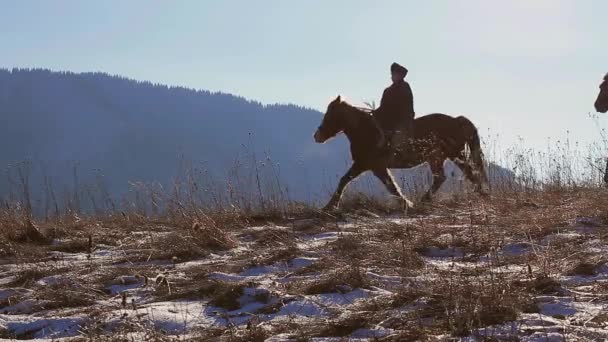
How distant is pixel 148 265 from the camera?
15.5ft

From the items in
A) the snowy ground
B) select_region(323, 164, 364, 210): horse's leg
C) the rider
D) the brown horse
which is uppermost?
the rider

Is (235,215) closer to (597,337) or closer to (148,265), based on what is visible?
(148,265)

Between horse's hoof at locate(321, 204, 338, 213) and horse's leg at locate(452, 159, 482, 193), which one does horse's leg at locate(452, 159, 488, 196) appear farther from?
horse's hoof at locate(321, 204, 338, 213)

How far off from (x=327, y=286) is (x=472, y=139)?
23.7ft

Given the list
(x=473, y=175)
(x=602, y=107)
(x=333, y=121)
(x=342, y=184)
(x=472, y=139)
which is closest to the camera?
(x=342, y=184)

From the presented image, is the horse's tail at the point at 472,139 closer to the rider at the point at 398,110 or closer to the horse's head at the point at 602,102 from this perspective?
the rider at the point at 398,110

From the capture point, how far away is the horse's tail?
10.3m

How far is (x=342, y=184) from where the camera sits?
8.77 metres

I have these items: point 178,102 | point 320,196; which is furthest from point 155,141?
point 320,196

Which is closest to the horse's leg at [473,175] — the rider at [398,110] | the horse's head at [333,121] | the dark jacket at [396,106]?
the rider at [398,110]

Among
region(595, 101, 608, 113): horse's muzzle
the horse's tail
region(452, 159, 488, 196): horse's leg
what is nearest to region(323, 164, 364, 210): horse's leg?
region(452, 159, 488, 196): horse's leg

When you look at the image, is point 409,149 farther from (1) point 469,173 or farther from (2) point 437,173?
(1) point 469,173

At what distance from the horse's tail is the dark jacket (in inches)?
39.8

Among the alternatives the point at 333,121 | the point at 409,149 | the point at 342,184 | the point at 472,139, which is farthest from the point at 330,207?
the point at 472,139
